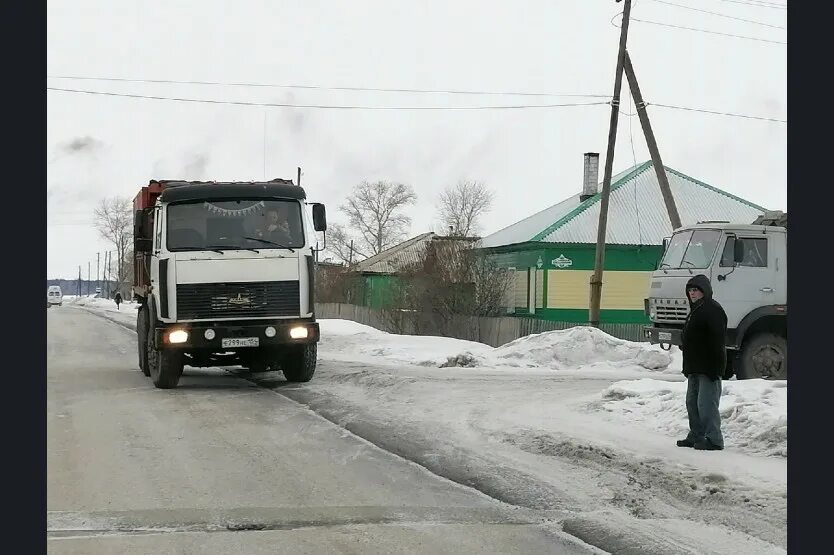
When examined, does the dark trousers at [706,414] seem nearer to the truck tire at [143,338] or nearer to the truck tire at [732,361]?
the truck tire at [732,361]

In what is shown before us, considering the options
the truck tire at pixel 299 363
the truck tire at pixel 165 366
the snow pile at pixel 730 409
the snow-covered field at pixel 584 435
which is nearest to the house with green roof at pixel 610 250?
the snow-covered field at pixel 584 435

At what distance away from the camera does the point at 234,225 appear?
53.8 ft

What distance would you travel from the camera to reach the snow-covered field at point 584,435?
8.16m

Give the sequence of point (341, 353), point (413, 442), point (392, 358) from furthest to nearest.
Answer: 1. point (341, 353)
2. point (392, 358)
3. point (413, 442)

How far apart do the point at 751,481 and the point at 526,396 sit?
22.8ft

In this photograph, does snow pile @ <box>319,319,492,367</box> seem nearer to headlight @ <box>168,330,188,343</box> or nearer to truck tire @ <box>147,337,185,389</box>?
truck tire @ <box>147,337,185,389</box>

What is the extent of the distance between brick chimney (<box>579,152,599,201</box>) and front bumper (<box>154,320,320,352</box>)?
35.7 metres

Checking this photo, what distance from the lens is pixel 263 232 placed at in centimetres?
1639

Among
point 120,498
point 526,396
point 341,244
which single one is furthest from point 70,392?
point 341,244

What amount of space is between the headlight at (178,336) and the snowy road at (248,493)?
6.86ft

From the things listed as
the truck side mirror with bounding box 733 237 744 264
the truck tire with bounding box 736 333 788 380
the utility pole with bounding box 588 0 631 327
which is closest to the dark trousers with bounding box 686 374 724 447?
the truck tire with bounding box 736 333 788 380

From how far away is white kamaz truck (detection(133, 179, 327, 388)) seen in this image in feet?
52.7

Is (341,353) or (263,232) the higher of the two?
(263,232)

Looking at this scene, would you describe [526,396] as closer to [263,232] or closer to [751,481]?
[263,232]
